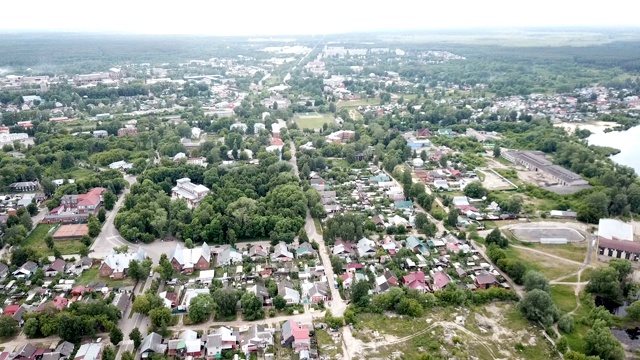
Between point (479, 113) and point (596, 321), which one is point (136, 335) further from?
point (479, 113)

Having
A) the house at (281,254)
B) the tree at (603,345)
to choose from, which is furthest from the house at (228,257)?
the tree at (603,345)

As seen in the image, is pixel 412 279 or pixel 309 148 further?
pixel 309 148

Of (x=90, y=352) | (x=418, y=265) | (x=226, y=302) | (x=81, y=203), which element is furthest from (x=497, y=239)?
(x=81, y=203)

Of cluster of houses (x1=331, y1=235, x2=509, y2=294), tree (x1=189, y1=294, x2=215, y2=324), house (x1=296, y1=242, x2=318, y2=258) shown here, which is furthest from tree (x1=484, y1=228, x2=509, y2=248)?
tree (x1=189, y1=294, x2=215, y2=324)

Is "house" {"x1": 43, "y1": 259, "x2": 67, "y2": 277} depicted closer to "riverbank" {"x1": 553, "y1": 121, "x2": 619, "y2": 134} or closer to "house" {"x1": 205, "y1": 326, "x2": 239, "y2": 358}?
"house" {"x1": 205, "y1": 326, "x2": 239, "y2": 358}

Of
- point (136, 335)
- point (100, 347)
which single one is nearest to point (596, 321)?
point (136, 335)

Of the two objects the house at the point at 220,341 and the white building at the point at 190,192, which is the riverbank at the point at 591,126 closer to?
the white building at the point at 190,192

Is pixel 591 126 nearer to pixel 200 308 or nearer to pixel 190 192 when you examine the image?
pixel 190 192
